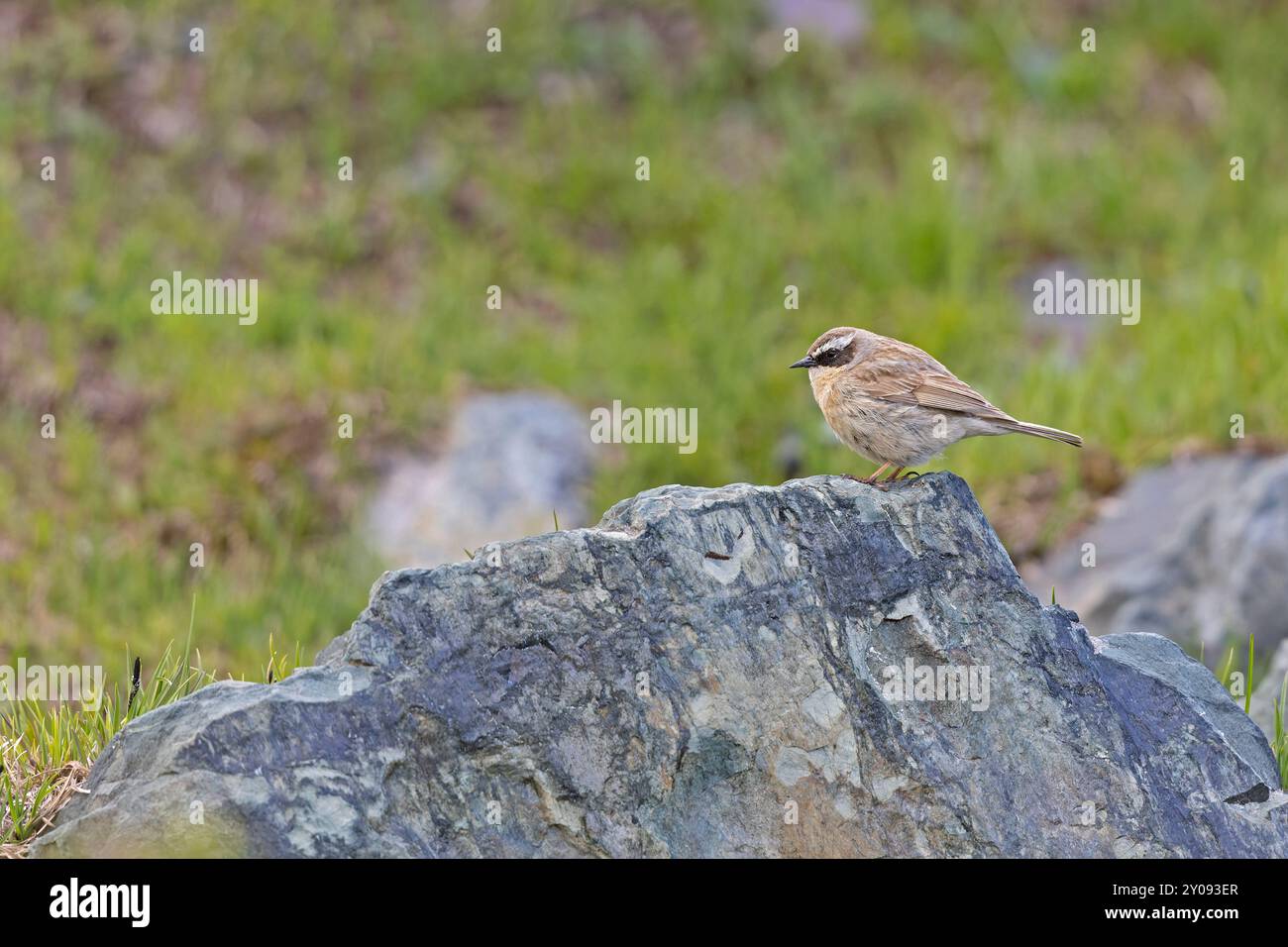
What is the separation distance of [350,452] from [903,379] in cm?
687

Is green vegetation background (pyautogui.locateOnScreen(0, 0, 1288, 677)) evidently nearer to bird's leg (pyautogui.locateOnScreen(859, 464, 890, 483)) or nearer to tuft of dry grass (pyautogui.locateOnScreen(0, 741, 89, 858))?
tuft of dry grass (pyautogui.locateOnScreen(0, 741, 89, 858))

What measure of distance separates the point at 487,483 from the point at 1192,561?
18.2 feet

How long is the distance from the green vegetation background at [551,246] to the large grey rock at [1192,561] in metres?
0.47

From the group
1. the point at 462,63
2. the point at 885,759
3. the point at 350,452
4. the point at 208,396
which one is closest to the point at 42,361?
Answer: the point at 208,396

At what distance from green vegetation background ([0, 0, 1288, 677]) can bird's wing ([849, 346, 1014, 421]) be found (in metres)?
4.81

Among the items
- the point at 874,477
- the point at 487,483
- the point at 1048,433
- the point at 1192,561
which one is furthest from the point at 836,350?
the point at 487,483

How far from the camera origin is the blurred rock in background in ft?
41.2

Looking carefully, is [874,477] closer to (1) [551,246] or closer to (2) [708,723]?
(2) [708,723]

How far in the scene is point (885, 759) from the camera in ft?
19.4

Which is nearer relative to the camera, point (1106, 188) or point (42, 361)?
point (42, 361)

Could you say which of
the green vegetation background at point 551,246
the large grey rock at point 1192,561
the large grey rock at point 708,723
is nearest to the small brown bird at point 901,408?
the large grey rock at point 708,723

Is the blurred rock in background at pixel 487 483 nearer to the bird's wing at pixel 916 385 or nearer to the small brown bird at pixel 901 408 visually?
the small brown bird at pixel 901 408

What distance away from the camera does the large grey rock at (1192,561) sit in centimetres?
998
